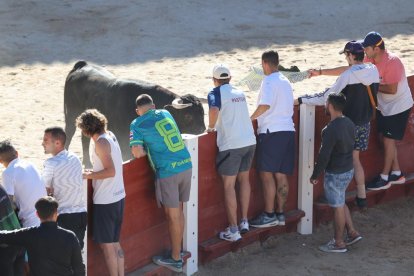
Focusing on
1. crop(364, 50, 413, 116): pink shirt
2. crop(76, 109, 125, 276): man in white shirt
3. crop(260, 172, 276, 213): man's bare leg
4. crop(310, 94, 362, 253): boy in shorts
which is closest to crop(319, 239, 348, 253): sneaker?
crop(310, 94, 362, 253): boy in shorts

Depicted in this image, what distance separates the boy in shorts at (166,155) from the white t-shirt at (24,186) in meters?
0.98

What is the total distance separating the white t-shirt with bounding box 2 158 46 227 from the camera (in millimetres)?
6172

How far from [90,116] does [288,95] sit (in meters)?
1.90

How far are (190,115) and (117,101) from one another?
3.53ft

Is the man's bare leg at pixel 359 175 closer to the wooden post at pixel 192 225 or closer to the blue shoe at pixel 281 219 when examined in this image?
the blue shoe at pixel 281 219

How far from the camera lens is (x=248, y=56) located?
46.8 feet

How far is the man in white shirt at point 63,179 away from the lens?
6.33 meters

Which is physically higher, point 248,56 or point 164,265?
point 248,56

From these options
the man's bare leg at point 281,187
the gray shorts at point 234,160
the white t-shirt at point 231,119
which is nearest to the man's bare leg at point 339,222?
the man's bare leg at point 281,187

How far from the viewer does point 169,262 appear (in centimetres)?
749

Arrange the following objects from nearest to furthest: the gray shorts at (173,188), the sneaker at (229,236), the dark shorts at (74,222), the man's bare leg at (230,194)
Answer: the dark shorts at (74,222)
the gray shorts at (173,188)
the man's bare leg at (230,194)
the sneaker at (229,236)

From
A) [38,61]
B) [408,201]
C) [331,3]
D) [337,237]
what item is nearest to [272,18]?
[331,3]

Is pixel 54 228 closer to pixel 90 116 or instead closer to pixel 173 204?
pixel 90 116

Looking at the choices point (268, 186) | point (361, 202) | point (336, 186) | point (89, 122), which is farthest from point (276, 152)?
point (89, 122)
